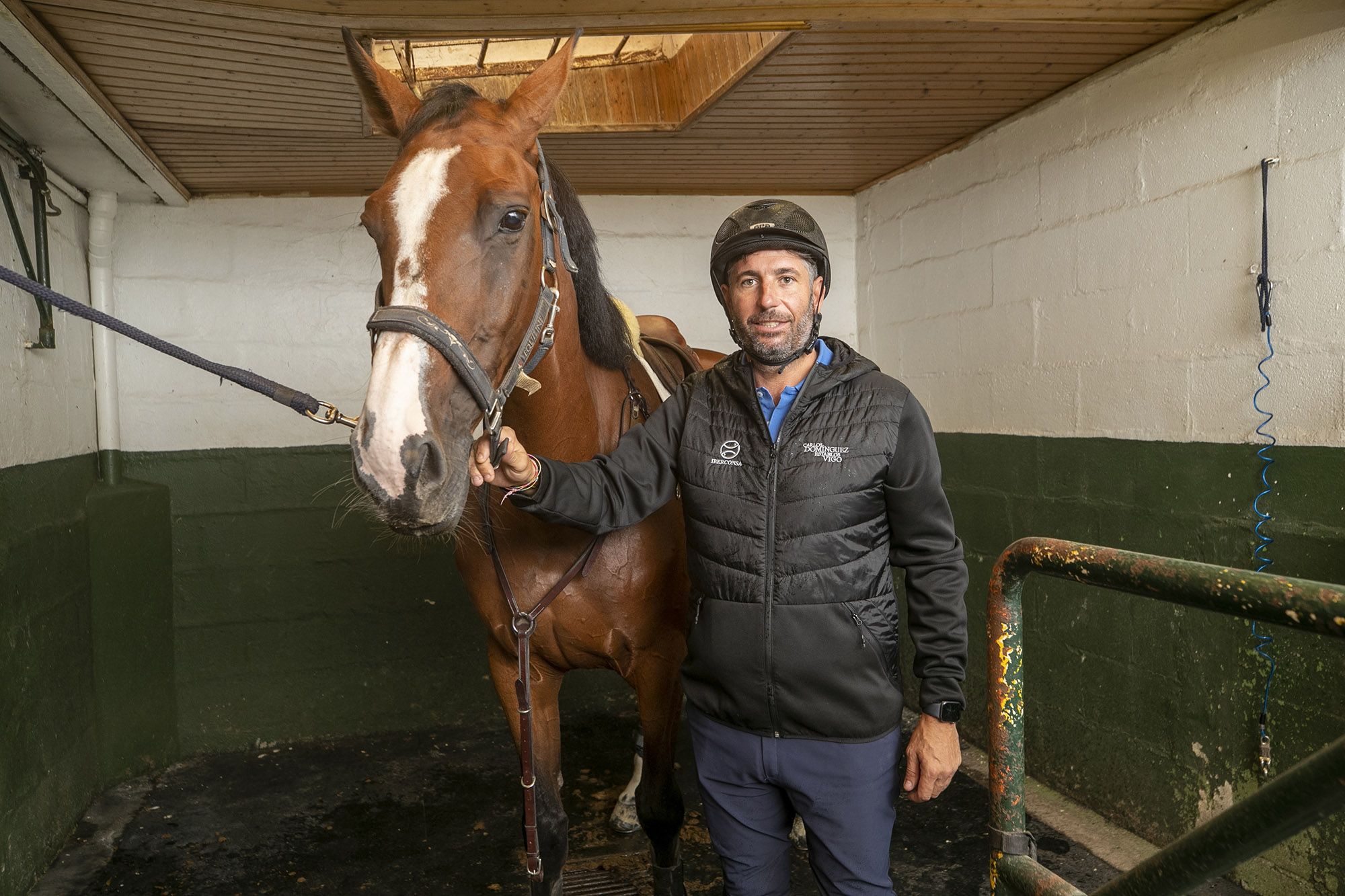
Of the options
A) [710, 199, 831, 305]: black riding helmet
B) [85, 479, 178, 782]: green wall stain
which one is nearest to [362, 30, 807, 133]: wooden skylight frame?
[710, 199, 831, 305]: black riding helmet

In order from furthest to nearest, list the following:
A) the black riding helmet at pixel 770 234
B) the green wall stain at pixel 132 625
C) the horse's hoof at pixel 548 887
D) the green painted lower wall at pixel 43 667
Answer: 1. the green wall stain at pixel 132 625
2. the green painted lower wall at pixel 43 667
3. the horse's hoof at pixel 548 887
4. the black riding helmet at pixel 770 234

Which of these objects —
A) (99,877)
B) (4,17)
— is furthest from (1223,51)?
(99,877)

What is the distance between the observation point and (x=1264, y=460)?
220cm

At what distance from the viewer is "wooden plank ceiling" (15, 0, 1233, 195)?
2084mm

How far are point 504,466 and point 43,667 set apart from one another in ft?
6.87

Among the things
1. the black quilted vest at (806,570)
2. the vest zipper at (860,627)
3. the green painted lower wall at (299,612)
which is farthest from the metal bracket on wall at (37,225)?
the vest zipper at (860,627)

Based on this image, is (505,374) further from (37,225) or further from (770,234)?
(37,225)

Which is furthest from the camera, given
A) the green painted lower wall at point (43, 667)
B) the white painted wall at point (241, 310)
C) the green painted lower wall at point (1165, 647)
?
the white painted wall at point (241, 310)

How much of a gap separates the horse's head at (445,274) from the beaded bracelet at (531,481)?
17 centimetres

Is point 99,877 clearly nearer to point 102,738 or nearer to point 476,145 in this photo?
point 102,738

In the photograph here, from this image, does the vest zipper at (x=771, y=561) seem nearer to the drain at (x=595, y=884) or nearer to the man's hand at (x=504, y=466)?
the man's hand at (x=504, y=466)

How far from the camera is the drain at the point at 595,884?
2.42 m

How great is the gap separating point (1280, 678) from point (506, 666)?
1876mm

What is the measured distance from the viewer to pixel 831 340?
1697 mm
